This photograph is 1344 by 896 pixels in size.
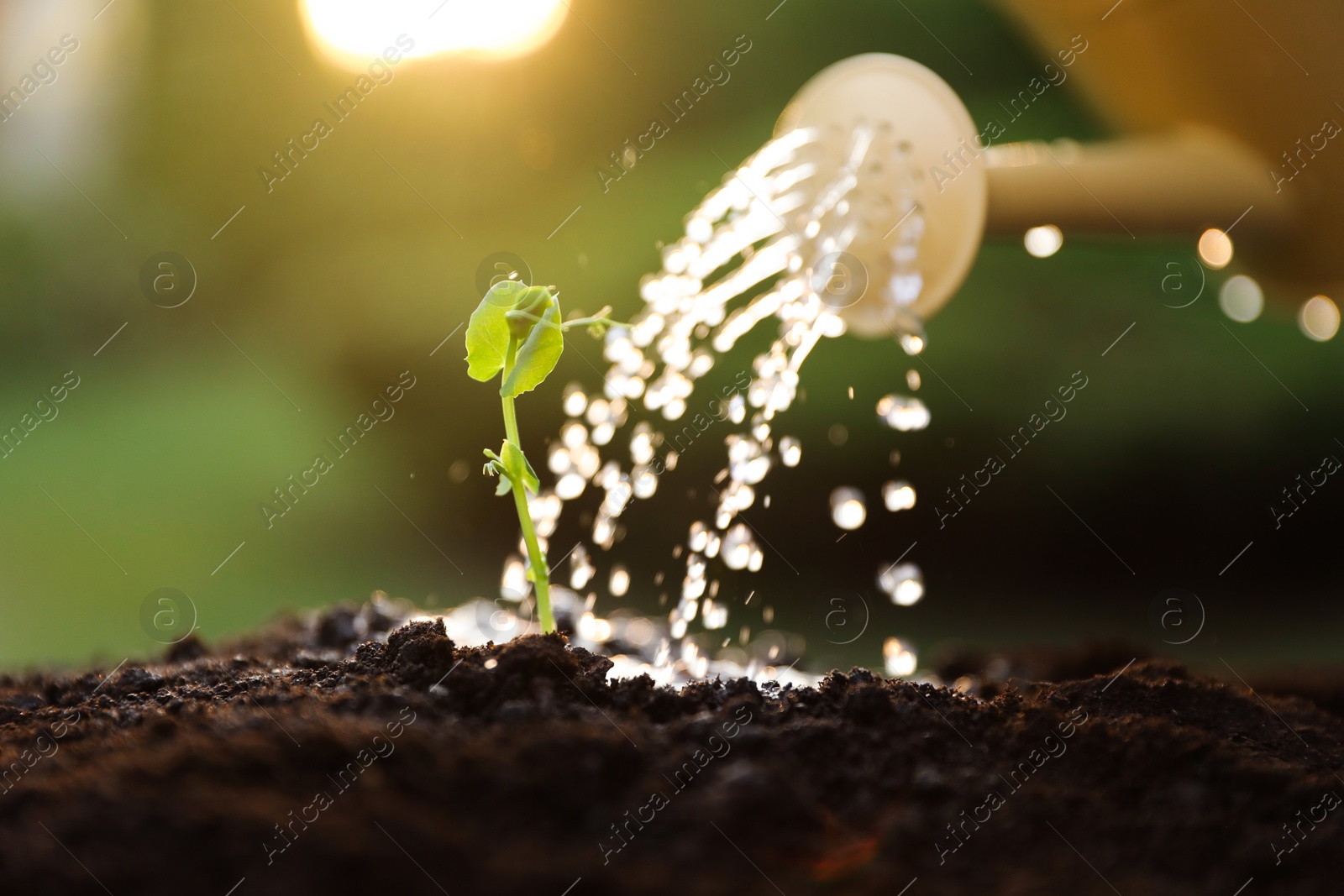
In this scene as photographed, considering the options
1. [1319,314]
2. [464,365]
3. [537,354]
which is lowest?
[1319,314]

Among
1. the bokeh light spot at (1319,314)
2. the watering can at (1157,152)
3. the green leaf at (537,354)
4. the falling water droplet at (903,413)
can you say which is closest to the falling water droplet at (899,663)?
the falling water droplet at (903,413)

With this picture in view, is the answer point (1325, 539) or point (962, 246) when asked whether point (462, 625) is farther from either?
→ point (1325, 539)

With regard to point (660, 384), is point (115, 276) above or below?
above

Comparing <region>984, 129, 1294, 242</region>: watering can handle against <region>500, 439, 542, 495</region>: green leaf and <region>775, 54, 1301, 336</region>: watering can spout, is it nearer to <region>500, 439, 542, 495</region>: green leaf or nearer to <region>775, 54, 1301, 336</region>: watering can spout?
<region>775, 54, 1301, 336</region>: watering can spout

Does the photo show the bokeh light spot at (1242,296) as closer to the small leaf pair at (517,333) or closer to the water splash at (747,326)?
the water splash at (747,326)

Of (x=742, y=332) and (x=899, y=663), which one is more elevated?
(x=742, y=332)

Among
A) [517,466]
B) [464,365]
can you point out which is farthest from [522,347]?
[464,365]

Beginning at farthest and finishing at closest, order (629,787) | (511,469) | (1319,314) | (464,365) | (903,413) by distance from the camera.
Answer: (464,365) < (1319,314) < (903,413) < (511,469) < (629,787)

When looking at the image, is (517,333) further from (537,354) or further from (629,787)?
(629,787)

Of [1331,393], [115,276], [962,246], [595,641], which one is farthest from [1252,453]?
[115,276]
